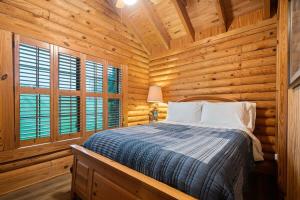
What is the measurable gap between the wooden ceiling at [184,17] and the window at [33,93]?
1.95 meters

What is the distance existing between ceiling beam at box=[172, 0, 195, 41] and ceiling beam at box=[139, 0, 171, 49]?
58 cm

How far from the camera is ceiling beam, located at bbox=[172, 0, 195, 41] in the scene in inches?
115

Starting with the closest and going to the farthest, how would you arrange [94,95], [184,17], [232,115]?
[232,115] → [94,95] → [184,17]

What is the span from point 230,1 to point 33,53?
130 inches

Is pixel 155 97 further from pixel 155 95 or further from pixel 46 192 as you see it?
pixel 46 192

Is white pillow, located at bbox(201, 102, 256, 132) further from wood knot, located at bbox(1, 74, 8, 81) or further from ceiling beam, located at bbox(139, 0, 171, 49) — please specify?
wood knot, located at bbox(1, 74, 8, 81)

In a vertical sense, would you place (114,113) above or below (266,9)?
below

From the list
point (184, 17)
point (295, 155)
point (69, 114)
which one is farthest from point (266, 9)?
point (69, 114)

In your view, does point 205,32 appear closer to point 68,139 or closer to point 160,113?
point 160,113

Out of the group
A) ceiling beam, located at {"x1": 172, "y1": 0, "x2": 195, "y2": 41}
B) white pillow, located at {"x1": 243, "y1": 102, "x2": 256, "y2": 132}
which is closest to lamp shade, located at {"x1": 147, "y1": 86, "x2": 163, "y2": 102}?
ceiling beam, located at {"x1": 172, "y1": 0, "x2": 195, "y2": 41}

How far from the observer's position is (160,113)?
3986mm

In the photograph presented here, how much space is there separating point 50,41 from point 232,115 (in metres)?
2.98

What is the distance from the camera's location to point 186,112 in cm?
277

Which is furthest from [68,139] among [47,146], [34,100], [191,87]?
[191,87]
